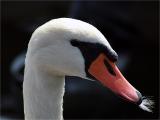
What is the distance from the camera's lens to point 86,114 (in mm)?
4371

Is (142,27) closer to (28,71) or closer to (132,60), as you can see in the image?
(132,60)

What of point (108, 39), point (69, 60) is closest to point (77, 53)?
point (69, 60)

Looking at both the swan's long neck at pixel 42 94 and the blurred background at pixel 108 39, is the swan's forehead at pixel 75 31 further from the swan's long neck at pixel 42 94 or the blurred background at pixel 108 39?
the blurred background at pixel 108 39

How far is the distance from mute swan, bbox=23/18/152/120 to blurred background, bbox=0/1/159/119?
2.20 m

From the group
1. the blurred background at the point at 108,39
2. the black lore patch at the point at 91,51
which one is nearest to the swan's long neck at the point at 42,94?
the black lore patch at the point at 91,51

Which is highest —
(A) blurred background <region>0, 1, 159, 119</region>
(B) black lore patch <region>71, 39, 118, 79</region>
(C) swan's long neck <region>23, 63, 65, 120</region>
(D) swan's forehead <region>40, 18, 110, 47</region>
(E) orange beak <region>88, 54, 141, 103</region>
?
(D) swan's forehead <region>40, 18, 110, 47</region>

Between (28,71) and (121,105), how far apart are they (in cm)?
263

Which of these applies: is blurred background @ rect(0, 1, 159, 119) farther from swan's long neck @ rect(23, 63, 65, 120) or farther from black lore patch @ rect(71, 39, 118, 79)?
black lore patch @ rect(71, 39, 118, 79)

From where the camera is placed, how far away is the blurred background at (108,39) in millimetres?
4391

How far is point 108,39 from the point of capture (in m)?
4.66

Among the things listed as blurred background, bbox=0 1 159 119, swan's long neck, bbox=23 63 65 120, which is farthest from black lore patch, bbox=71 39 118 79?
blurred background, bbox=0 1 159 119

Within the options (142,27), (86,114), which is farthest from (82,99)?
(142,27)

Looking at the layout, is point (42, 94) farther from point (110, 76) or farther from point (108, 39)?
point (108, 39)

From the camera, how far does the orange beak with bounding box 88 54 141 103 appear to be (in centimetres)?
181
